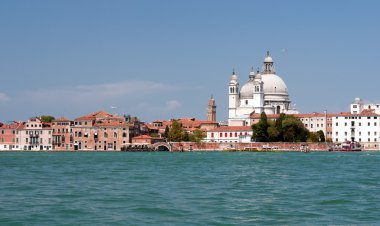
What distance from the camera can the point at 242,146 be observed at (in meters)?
82.4

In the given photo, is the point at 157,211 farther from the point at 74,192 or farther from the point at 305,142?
the point at 305,142

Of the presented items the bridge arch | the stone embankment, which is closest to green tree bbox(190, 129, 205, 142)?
the stone embankment

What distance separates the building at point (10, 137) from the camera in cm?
8900

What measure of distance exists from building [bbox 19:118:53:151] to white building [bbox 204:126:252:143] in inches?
706

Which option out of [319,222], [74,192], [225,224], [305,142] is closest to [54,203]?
[74,192]

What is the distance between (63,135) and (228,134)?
18727 millimetres

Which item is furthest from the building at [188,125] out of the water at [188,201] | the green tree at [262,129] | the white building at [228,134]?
the water at [188,201]

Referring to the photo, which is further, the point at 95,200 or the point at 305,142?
the point at 305,142

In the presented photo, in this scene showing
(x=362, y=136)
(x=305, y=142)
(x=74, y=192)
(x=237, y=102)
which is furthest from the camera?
(x=237, y=102)

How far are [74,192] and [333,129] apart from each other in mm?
68551

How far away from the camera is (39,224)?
15.7 meters

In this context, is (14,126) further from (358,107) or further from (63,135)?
(358,107)

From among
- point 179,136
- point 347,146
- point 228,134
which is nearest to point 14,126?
point 179,136

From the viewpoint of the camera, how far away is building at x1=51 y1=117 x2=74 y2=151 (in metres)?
87.8
